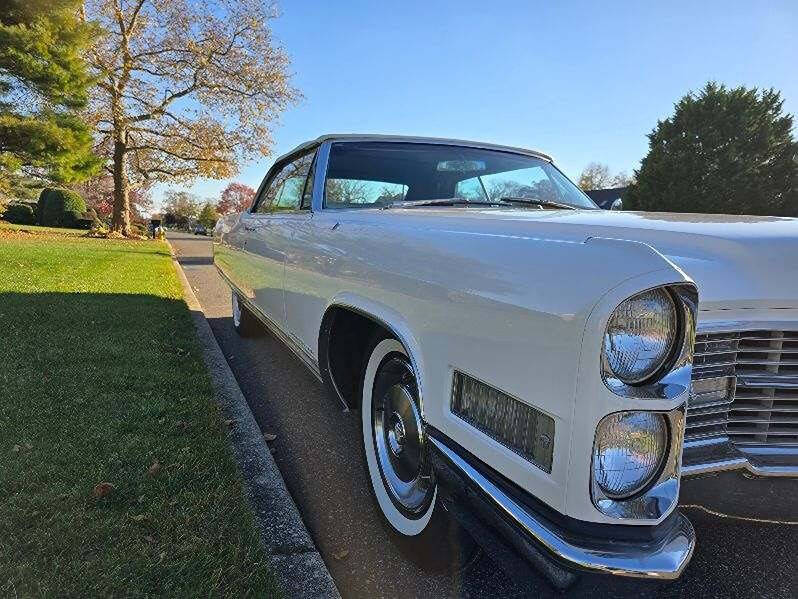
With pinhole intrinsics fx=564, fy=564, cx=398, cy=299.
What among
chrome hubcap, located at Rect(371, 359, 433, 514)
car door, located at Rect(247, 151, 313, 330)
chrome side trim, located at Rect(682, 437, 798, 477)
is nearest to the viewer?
chrome side trim, located at Rect(682, 437, 798, 477)

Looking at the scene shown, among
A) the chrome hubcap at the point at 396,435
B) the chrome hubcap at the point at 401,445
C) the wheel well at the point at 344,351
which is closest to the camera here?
the chrome hubcap at the point at 401,445

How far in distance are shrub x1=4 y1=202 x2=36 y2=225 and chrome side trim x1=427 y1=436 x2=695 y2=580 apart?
38.9 metres

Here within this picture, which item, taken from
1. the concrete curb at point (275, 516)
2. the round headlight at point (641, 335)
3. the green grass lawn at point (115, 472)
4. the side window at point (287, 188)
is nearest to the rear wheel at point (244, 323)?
the green grass lawn at point (115, 472)

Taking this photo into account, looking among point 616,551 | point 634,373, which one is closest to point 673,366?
point 634,373

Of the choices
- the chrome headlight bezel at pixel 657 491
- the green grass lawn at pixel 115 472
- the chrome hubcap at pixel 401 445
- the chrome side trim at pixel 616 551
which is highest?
the chrome headlight bezel at pixel 657 491

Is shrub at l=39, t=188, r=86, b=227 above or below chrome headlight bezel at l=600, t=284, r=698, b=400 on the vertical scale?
above

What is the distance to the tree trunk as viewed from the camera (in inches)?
816

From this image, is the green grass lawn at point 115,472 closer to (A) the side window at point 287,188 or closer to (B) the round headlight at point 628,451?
(B) the round headlight at point 628,451

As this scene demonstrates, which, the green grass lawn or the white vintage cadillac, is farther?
the green grass lawn

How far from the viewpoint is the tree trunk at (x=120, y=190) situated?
2073 centimetres

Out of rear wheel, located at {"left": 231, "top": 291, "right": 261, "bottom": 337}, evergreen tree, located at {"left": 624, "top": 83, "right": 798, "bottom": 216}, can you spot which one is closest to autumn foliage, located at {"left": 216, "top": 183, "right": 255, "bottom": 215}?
evergreen tree, located at {"left": 624, "top": 83, "right": 798, "bottom": 216}

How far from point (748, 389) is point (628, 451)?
54 cm

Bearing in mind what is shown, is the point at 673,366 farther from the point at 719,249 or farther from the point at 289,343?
the point at 289,343

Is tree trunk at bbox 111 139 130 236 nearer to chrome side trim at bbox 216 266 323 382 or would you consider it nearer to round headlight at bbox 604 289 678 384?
chrome side trim at bbox 216 266 323 382
